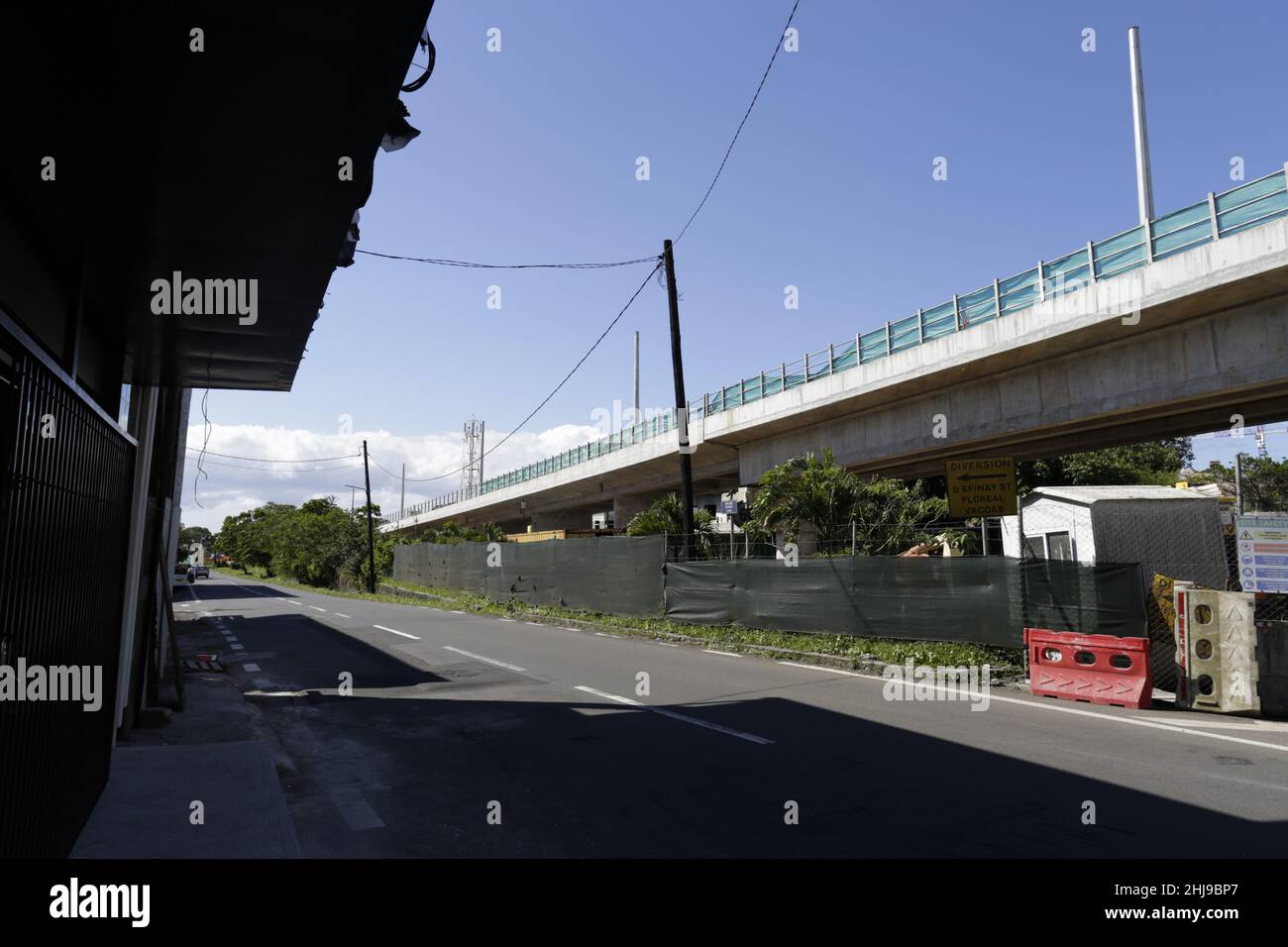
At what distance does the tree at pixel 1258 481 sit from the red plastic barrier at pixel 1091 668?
3304 centimetres

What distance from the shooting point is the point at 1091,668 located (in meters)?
10.1

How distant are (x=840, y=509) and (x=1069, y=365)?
5.71m

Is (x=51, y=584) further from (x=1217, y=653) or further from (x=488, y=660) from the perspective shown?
(x=1217, y=653)

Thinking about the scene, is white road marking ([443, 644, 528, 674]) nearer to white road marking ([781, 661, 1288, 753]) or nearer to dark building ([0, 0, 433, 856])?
white road marking ([781, 661, 1288, 753])

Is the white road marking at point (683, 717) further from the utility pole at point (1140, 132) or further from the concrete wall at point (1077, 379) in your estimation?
the utility pole at point (1140, 132)

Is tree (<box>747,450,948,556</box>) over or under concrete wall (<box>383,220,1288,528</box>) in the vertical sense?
under

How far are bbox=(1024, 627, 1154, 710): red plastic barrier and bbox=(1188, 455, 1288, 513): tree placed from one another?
33.0 meters

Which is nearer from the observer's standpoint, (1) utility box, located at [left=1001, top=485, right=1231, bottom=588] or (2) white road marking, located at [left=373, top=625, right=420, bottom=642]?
(1) utility box, located at [left=1001, top=485, right=1231, bottom=588]

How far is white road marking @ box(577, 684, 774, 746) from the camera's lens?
783 cm

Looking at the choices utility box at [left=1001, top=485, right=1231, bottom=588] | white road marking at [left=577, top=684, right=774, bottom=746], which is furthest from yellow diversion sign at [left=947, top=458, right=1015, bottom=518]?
white road marking at [left=577, top=684, right=774, bottom=746]

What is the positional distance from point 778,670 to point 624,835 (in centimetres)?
814

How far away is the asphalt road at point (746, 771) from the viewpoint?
16.6 feet
